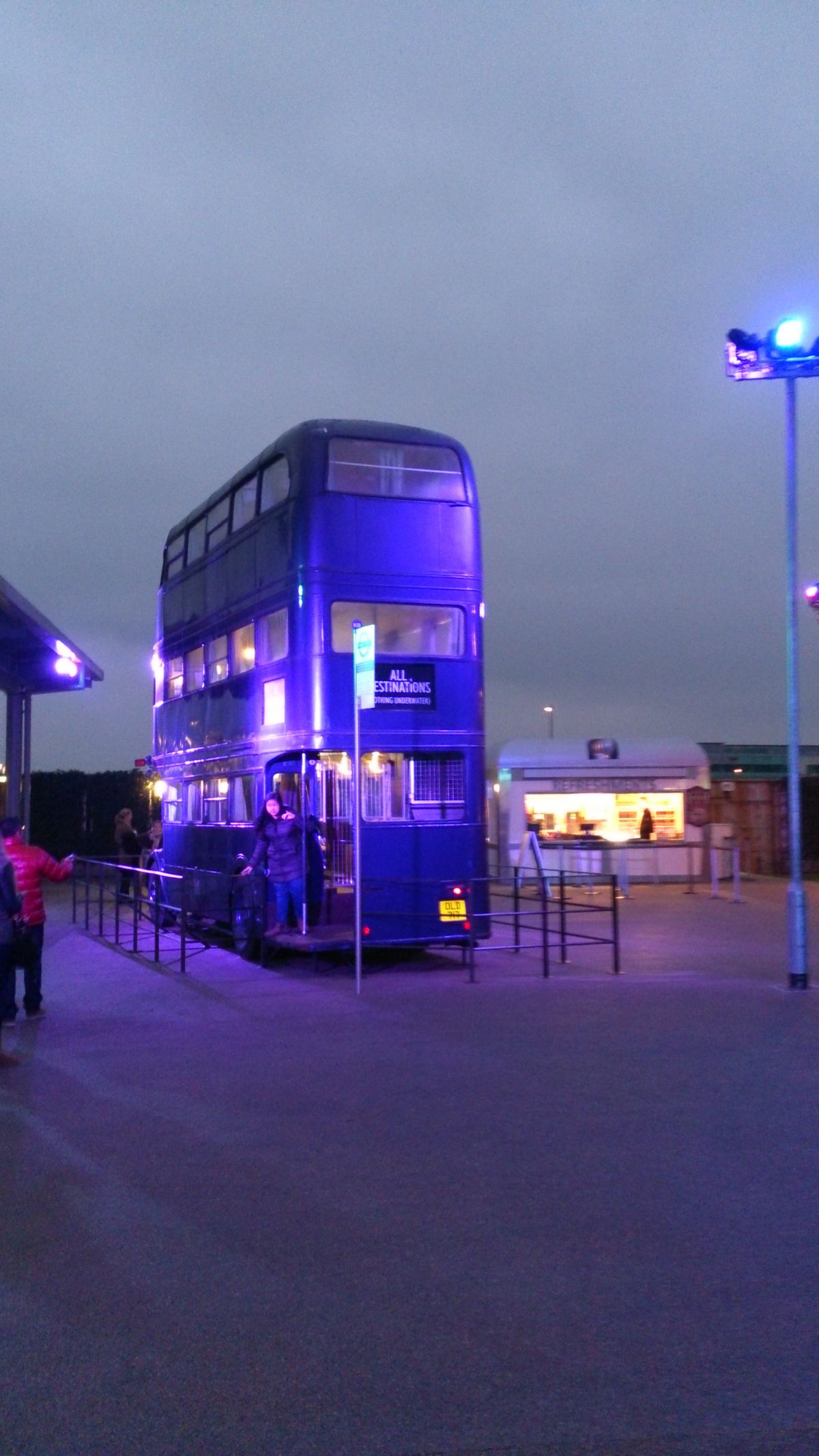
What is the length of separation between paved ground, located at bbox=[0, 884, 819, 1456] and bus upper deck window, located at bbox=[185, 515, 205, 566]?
886 cm

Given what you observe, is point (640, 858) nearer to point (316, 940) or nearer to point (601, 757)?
point (601, 757)

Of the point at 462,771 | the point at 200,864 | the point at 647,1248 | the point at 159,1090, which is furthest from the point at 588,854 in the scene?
the point at 647,1248

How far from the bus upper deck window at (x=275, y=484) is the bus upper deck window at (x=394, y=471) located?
0.67m

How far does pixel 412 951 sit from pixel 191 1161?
389 inches

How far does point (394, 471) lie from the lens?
14.8 m

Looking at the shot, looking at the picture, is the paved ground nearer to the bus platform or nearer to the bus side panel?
the bus platform

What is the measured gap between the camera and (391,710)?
1456cm

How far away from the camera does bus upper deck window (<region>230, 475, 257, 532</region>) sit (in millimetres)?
16219

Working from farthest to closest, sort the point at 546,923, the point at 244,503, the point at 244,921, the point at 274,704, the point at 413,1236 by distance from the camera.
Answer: the point at 244,503 < the point at 244,921 < the point at 274,704 < the point at 546,923 < the point at 413,1236

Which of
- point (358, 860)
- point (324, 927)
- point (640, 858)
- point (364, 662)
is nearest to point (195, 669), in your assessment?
point (324, 927)

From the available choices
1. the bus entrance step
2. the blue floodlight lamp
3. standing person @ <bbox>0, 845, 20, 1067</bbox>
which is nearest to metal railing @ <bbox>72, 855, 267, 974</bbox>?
the bus entrance step

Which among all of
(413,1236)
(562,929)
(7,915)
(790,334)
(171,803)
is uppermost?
(790,334)

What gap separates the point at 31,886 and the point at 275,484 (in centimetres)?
584

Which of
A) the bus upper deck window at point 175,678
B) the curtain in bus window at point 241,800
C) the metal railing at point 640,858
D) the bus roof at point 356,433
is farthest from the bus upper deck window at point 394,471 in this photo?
the metal railing at point 640,858
